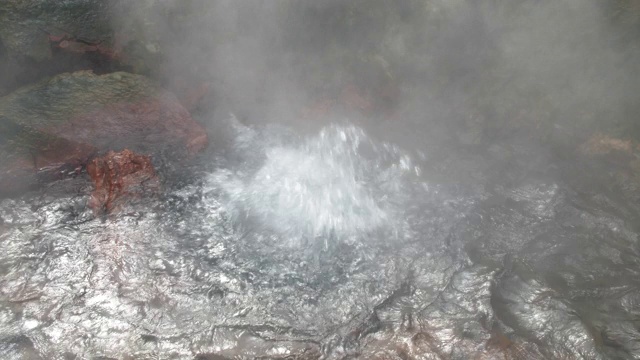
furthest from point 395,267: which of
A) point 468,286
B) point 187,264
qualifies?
point 187,264

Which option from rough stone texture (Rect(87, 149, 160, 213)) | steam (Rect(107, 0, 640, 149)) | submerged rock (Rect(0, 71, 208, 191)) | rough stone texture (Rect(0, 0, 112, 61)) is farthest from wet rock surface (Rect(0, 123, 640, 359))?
rough stone texture (Rect(0, 0, 112, 61))

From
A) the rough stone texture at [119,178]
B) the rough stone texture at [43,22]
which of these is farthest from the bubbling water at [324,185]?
the rough stone texture at [43,22]

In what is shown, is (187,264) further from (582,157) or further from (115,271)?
(582,157)

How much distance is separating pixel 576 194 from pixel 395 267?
2258mm

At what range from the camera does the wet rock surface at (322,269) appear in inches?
111

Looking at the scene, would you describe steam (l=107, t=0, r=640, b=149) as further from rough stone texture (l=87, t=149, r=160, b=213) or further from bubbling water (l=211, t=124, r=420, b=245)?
rough stone texture (l=87, t=149, r=160, b=213)

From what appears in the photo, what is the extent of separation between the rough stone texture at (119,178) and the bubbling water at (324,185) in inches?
24.9

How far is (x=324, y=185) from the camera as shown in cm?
442

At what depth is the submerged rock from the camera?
12.7 ft

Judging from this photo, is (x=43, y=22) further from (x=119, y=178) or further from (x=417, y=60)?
(x=417, y=60)

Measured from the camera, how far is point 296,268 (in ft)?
11.3

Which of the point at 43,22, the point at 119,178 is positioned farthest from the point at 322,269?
the point at 43,22

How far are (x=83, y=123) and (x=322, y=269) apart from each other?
280cm

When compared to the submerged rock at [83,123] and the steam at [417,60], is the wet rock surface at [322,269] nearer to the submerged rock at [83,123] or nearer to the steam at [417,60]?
the submerged rock at [83,123]
